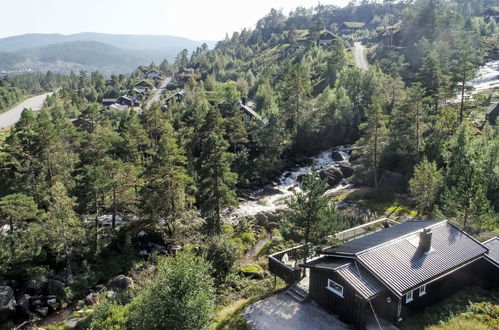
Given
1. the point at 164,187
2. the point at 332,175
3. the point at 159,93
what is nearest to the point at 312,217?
the point at 164,187

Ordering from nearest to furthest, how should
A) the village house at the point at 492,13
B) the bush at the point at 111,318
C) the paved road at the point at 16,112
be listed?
the bush at the point at 111,318, the paved road at the point at 16,112, the village house at the point at 492,13

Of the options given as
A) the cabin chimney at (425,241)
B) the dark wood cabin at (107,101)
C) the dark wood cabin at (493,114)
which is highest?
the dark wood cabin at (493,114)

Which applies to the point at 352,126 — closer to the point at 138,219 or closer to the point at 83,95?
the point at 138,219

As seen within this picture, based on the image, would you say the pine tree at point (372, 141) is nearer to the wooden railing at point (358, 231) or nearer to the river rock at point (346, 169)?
the river rock at point (346, 169)

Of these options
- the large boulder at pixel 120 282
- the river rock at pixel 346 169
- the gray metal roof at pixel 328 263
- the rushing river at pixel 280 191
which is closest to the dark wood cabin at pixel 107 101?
the rushing river at pixel 280 191

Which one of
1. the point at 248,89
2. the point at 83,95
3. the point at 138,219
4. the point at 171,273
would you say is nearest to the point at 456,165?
the point at 171,273

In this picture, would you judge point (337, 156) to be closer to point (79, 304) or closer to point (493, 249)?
point (493, 249)
